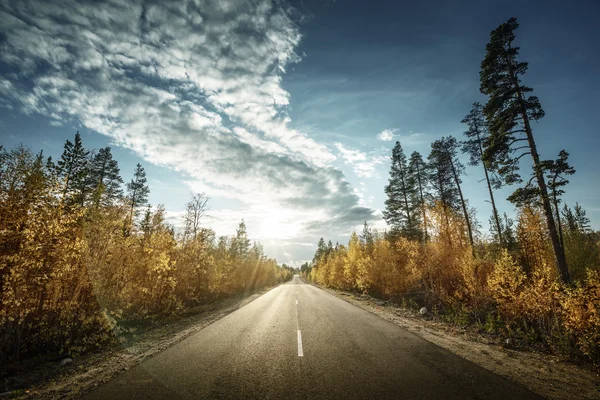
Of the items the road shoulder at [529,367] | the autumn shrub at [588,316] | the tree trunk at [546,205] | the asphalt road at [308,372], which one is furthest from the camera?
the tree trunk at [546,205]

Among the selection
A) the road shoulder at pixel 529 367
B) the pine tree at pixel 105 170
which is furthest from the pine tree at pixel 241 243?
the road shoulder at pixel 529 367

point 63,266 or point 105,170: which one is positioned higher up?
point 105,170

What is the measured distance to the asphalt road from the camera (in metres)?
4.80

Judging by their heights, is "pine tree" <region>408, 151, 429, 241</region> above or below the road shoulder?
above

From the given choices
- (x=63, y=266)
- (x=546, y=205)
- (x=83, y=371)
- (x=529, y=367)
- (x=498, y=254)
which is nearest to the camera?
(x=529, y=367)

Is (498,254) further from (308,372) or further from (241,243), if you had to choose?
(241,243)

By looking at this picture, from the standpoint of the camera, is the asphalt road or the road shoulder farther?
the road shoulder

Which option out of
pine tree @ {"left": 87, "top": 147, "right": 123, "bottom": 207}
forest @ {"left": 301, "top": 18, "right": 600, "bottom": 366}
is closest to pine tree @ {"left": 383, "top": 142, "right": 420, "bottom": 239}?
forest @ {"left": 301, "top": 18, "right": 600, "bottom": 366}

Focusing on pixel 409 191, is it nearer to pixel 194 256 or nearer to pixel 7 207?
pixel 194 256

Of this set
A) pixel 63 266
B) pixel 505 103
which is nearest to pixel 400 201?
pixel 505 103

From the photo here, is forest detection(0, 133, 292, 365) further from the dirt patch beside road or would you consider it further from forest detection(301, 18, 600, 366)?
forest detection(301, 18, 600, 366)

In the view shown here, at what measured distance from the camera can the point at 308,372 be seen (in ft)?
19.0

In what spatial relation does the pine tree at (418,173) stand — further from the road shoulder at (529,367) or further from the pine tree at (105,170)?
the pine tree at (105,170)

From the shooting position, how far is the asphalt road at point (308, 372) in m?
4.80
